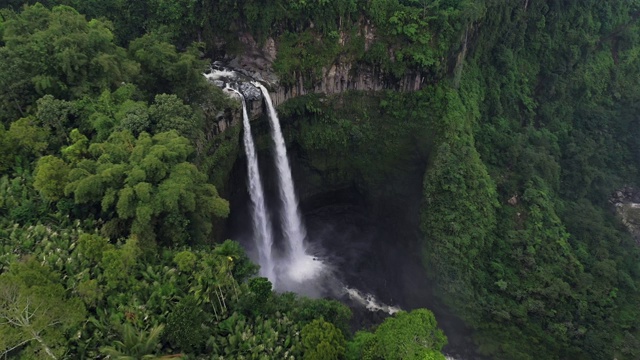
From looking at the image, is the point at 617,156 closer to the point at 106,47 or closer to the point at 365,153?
the point at 365,153

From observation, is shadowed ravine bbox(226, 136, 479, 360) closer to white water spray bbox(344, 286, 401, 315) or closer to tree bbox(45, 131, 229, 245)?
white water spray bbox(344, 286, 401, 315)

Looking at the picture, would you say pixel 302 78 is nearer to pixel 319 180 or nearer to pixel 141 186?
pixel 319 180

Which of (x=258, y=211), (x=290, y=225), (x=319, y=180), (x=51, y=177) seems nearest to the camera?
(x=51, y=177)

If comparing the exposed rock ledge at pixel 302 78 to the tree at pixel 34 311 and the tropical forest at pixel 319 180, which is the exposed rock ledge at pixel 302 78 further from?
the tree at pixel 34 311

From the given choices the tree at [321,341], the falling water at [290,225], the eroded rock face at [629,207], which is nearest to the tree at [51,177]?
the tree at [321,341]

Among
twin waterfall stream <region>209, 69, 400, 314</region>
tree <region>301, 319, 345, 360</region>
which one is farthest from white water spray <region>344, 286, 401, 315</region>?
tree <region>301, 319, 345, 360</region>

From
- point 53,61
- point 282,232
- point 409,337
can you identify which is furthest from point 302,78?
point 409,337
